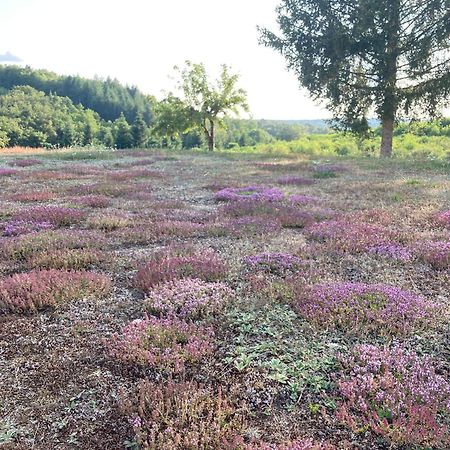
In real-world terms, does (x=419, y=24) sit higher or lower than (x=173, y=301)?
higher

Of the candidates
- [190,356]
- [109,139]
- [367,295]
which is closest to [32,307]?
[190,356]

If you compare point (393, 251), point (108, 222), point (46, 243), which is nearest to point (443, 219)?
point (393, 251)

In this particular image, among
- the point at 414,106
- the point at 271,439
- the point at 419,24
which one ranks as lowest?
the point at 271,439

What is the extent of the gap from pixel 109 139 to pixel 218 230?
153 metres

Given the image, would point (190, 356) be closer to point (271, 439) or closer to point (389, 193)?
point (271, 439)

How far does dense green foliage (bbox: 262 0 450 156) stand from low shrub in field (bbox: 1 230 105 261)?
1057 inches

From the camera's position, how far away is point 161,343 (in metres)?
4.98

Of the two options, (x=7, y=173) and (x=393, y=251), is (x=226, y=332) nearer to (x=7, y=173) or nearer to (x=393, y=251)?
(x=393, y=251)

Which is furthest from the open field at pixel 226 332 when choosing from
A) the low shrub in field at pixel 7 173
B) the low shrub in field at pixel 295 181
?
the low shrub in field at pixel 7 173

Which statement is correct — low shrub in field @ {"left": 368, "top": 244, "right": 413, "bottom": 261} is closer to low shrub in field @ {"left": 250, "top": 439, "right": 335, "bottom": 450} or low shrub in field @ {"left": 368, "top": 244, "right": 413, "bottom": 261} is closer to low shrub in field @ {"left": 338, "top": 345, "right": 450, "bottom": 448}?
low shrub in field @ {"left": 338, "top": 345, "right": 450, "bottom": 448}

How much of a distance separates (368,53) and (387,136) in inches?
270

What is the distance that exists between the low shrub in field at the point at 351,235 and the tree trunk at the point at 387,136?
2572 cm

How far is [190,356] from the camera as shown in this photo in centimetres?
479

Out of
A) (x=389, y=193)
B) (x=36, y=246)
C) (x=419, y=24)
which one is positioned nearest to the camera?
(x=36, y=246)
